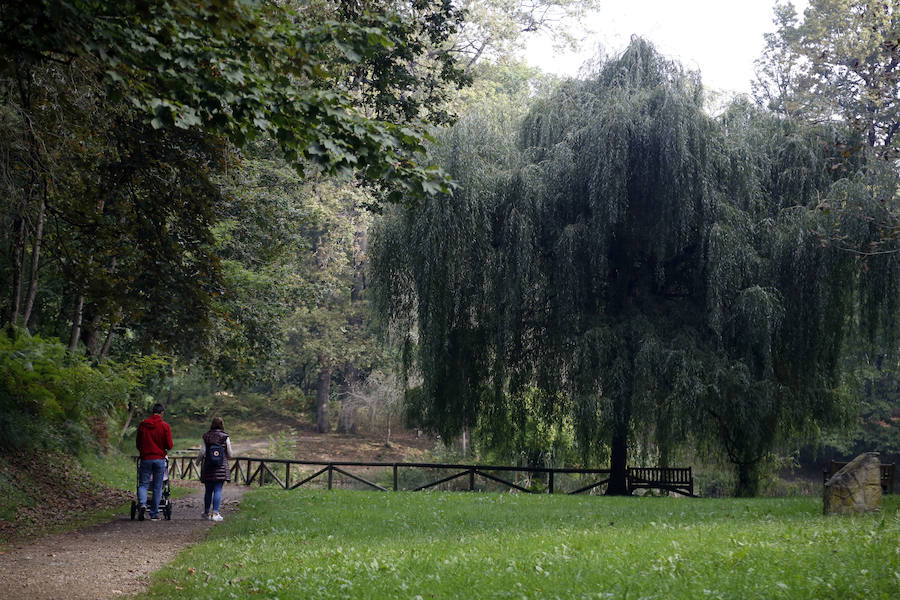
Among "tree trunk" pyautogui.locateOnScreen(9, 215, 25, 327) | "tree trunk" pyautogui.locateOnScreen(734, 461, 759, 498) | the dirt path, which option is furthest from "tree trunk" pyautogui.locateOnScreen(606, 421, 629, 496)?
"tree trunk" pyautogui.locateOnScreen(9, 215, 25, 327)

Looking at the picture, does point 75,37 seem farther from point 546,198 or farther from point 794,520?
point 546,198

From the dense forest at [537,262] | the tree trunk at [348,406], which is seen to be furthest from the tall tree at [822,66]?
the tree trunk at [348,406]

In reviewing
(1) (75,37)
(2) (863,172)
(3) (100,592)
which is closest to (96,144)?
(1) (75,37)

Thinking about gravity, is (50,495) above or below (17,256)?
below

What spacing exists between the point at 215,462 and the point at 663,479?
458 inches

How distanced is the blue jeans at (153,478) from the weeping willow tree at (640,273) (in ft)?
22.8

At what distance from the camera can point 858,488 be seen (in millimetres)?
11570

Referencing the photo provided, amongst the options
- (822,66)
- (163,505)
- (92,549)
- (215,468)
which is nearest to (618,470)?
(215,468)

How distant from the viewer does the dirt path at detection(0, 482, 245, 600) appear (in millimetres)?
7531

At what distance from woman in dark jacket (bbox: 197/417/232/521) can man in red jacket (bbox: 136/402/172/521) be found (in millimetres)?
634

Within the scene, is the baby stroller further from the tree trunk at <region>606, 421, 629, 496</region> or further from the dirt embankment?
the tree trunk at <region>606, 421, 629, 496</region>

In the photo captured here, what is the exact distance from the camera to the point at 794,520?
11.2 metres

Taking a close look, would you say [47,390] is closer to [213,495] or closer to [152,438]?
[152,438]

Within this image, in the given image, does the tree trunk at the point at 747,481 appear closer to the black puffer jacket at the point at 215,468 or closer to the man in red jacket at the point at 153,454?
the black puffer jacket at the point at 215,468
